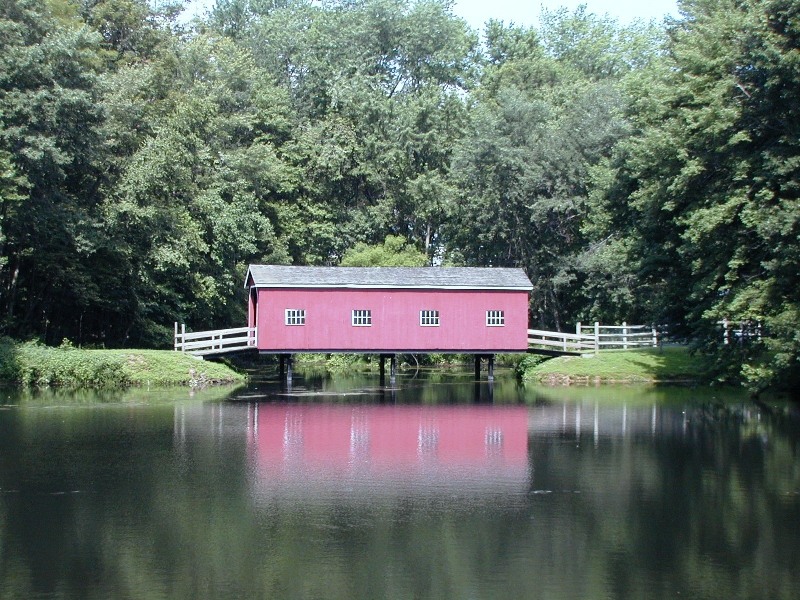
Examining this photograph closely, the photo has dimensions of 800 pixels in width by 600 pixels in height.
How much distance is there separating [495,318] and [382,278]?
14.8 ft

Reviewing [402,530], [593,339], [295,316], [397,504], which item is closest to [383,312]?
[295,316]

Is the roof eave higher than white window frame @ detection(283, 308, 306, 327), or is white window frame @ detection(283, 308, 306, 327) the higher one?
the roof eave

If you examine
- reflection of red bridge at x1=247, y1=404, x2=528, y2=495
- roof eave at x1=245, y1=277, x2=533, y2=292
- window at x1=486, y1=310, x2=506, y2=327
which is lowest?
reflection of red bridge at x1=247, y1=404, x2=528, y2=495

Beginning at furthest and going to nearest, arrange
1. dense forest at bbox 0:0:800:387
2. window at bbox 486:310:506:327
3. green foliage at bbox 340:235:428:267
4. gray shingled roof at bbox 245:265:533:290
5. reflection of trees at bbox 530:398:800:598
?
1. green foliage at bbox 340:235:428:267
2. window at bbox 486:310:506:327
3. gray shingled roof at bbox 245:265:533:290
4. dense forest at bbox 0:0:800:387
5. reflection of trees at bbox 530:398:800:598

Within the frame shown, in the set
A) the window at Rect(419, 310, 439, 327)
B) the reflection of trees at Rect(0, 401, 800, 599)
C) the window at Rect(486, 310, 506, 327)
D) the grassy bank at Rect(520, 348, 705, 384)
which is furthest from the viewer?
the window at Rect(486, 310, 506, 327)

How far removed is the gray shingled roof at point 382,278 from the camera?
3944 centimetres

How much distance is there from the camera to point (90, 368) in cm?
3572

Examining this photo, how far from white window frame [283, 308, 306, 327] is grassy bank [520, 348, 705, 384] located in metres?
8.62

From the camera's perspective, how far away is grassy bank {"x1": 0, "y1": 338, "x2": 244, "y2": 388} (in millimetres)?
35625

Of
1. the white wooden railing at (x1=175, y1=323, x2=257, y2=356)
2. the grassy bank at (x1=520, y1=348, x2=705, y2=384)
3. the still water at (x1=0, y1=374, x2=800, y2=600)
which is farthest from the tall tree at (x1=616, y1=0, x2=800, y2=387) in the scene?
the white wooden railing at (x1=175, y1=323, x2=257, y2=356)

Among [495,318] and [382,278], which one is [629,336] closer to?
[495,318]

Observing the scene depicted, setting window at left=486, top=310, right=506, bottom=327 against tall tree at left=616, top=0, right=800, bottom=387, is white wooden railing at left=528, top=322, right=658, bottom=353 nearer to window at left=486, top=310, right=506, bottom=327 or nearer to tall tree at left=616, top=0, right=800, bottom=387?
window at left=486, top=310, right=506, bottom=327

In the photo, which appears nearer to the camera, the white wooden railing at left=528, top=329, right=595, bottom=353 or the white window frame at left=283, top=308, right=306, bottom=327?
the white window frame at left=283, top=308, right=306, bottom=327

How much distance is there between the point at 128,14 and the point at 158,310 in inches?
606
